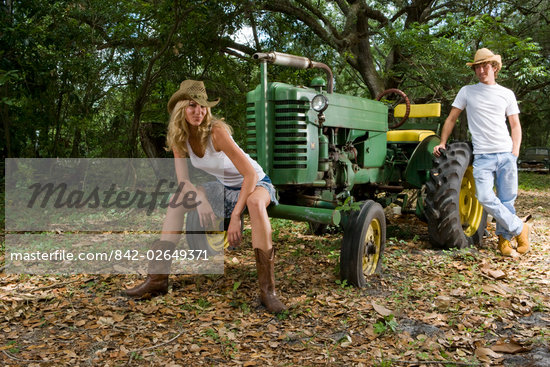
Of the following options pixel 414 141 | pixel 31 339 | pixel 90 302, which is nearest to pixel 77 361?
pixel 31 339

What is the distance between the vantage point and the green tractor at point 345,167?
4164 mm

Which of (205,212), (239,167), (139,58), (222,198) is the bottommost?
(205,212)

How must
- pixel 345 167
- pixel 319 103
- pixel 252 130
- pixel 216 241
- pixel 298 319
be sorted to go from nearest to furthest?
1. pixel 298 319
2. pixel 319 103
3. pixel 252 130
4. pixel 216 241
5. pixel 345 167

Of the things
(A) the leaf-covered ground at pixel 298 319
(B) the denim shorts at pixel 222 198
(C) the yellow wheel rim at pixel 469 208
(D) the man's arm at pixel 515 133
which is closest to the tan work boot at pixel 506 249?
(A) the leaf-covered ground at pixel 298 319

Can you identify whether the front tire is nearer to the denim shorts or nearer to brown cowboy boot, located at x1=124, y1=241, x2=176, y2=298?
the denim shorts

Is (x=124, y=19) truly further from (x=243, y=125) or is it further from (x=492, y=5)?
(x=492, y=5)

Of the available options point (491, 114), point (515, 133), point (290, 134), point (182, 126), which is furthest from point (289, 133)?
point (515, 133)

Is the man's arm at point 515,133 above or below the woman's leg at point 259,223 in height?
above

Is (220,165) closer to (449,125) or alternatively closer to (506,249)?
(449,125)

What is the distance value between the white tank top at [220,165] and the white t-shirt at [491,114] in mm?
2564

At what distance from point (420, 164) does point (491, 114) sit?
4.02 ft

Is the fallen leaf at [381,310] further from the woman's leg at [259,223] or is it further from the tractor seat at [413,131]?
the tractor seat at [413,131]

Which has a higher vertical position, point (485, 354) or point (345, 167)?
point (345, 167)

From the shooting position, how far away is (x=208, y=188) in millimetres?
4105
